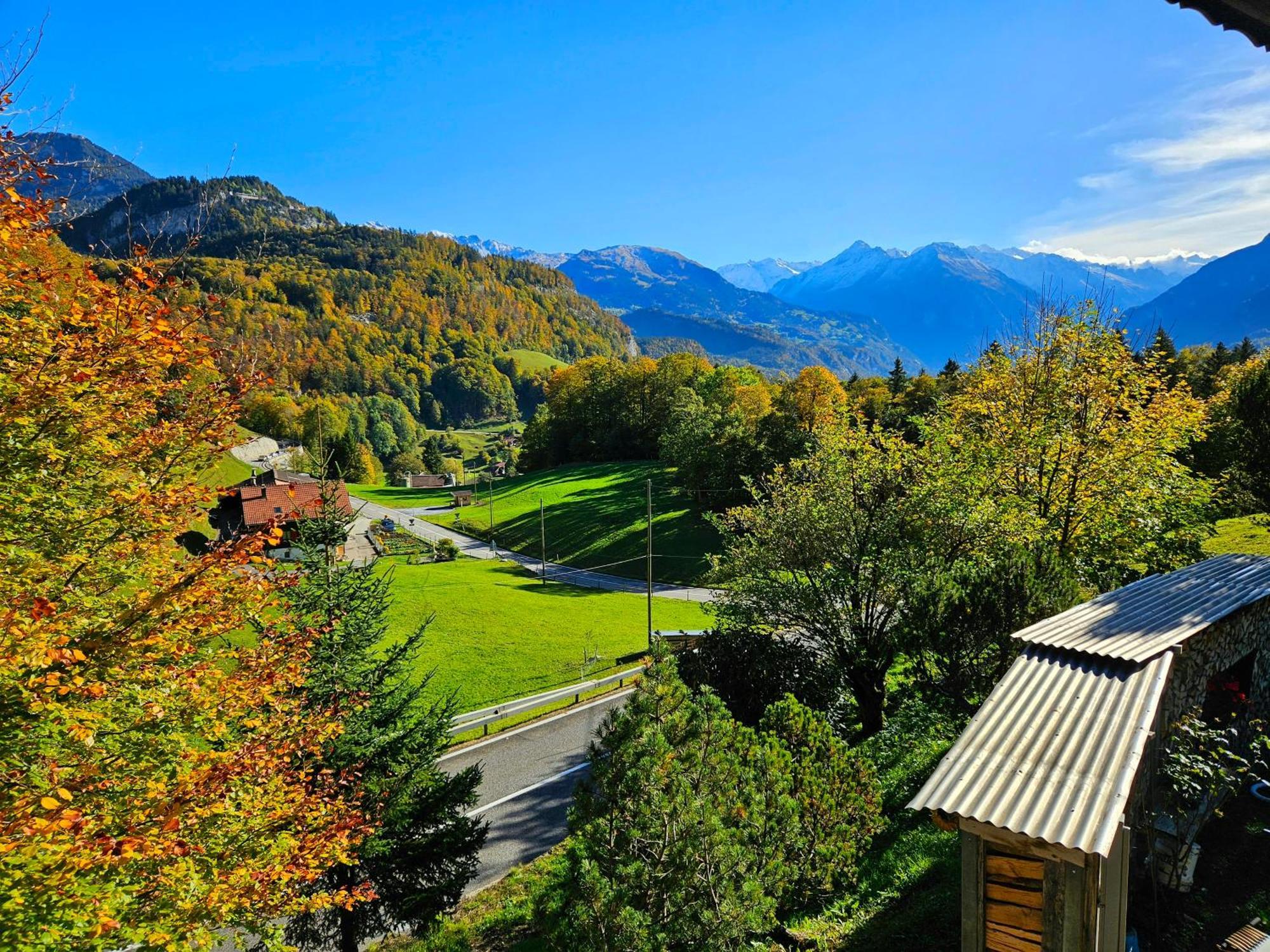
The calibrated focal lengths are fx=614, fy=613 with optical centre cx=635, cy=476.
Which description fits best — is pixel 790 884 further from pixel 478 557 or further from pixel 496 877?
pixel 478 557

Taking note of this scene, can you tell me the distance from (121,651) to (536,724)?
17602 millimetres

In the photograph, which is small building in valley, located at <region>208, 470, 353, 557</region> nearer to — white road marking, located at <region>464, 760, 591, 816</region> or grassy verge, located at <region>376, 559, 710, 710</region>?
grassy verge, located at <region>376, 559, 710, 710</region>

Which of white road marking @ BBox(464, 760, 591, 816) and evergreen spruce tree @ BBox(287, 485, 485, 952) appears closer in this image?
evergreen spruce tree @ BBox(287, 485, 485, 952)

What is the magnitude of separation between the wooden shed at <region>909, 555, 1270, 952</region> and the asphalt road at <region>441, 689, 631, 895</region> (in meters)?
8.40

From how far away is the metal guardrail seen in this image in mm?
22672

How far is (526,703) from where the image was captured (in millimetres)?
25531

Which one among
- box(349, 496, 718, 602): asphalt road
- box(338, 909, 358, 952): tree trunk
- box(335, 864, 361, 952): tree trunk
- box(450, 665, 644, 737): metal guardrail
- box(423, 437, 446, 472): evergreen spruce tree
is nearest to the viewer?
box(335, 864, 361, 952): tree trunk

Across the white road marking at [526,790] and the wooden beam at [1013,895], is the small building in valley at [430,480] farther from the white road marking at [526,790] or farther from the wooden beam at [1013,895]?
the wooden beam at [1013,895]

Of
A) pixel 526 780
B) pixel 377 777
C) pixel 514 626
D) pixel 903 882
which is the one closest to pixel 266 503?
pixel 514 626

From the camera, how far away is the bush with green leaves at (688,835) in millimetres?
6156

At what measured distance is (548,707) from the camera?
971 inches

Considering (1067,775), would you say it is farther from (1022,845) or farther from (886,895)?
(886,895)

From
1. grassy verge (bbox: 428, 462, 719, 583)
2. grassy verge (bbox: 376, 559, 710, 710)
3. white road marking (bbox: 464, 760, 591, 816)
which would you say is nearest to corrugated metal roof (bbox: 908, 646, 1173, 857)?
white road marking (bbox: 464, 760, 591, 816)

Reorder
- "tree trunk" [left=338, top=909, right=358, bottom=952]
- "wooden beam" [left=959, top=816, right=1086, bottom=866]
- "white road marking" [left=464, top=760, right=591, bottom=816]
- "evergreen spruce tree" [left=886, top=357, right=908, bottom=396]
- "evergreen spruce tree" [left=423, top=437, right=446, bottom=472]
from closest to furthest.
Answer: "wooden beam" [left=959, top=816, right=1086, bottom=866] → "tree trunk" [left=338, top=909, right=358, bottom=952] → "white road marking" [left=464, top=760, right=591, bottom=816] → "evergreen spruce tree" [left=886, top=357, right=908, bottom=396] → "evergreen spruce tree" [left=423, top=437, right=446, bottom=472]
